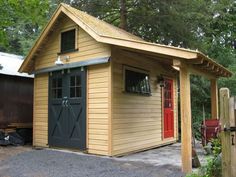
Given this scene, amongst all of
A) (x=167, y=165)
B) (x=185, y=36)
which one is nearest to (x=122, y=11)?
(x=185, y=36)

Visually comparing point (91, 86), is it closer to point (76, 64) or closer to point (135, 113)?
point (76, 64)

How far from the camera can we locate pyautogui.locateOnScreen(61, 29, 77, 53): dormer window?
8.52 m

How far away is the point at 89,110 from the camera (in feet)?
25.7

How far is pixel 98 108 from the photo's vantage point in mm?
7613

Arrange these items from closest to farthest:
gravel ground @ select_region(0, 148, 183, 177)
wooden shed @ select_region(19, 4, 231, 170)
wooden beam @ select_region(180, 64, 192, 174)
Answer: gravel ground @ select_region(0, 148, 183, 177) < wooden beam @ select_region(180, 64, 192, 174) < wooden shed @ select_region(19, 4, 231, 170)

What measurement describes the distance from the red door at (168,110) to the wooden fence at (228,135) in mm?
6401

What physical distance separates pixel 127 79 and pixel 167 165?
8.48 ft

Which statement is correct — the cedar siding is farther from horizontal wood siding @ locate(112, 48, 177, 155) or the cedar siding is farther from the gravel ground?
the gravel ground

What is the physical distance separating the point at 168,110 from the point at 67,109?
361cm

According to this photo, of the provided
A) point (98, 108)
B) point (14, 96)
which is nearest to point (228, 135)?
point (98, 108)

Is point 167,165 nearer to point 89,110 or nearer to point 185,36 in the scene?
point 89,110

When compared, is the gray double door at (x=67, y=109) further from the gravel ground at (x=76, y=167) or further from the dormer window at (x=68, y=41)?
the gravel ground at (x=76, y=167)

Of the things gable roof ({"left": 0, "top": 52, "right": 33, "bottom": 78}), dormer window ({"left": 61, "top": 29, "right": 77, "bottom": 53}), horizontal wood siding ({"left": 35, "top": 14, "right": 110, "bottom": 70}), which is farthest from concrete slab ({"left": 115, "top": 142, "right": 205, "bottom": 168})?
gable roof ({"left": 0, "top": 52, "right": 33, "bottom": 78})

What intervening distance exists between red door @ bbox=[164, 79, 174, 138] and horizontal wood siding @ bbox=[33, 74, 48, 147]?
12.6 feet
